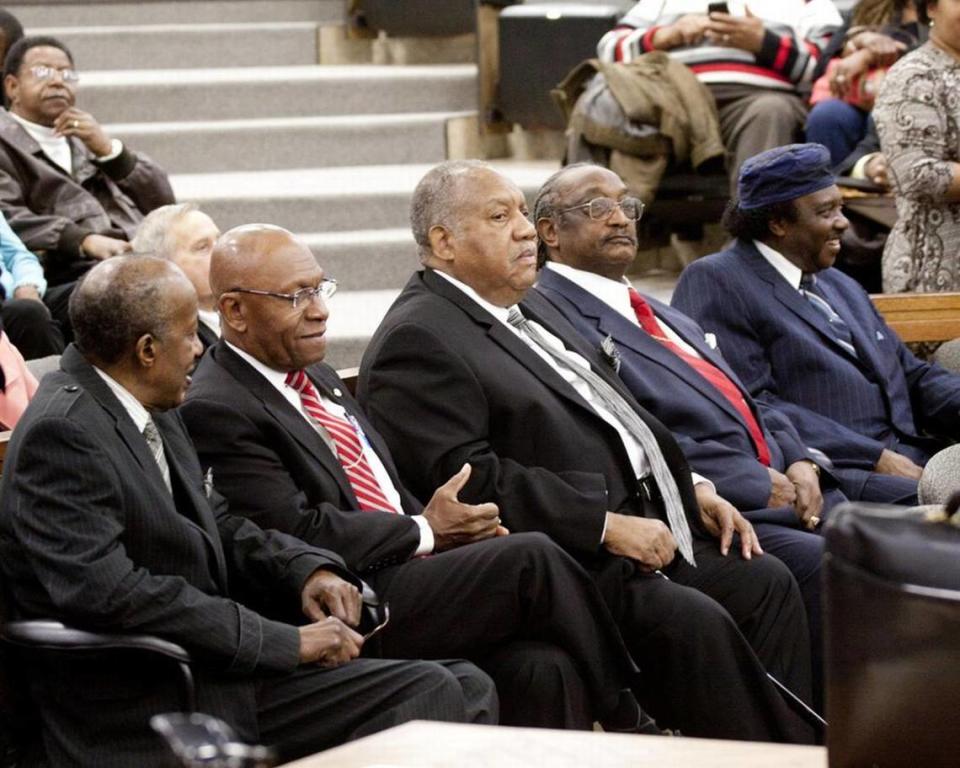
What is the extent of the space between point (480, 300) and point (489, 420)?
0.27 metres

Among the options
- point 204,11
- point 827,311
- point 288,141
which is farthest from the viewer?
point 204,11

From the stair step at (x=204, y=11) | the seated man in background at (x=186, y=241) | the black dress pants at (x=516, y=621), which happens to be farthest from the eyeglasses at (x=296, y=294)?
the stair step at (x=204, y=11)

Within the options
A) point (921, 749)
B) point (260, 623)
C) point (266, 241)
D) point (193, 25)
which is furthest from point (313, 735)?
point (193, 25)

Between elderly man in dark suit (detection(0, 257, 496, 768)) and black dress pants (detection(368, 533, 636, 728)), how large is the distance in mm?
147

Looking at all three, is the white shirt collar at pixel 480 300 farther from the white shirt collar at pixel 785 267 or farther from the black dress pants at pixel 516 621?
the white shirt collar at pixel 785 267

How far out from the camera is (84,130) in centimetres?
529

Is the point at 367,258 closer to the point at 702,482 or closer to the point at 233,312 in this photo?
the point at 702,482

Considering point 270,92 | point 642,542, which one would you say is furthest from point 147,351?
point 270,92

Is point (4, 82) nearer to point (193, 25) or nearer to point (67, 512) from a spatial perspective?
point (193, 25)

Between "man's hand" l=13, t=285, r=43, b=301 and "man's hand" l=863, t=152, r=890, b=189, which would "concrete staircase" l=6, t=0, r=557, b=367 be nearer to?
"man's hand" l=13, t=285, r=43, b=301

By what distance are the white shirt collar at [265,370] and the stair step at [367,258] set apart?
2847 millimetres

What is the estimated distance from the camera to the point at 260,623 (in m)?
2.69

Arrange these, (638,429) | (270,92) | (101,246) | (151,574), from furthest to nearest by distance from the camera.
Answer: (270,92), (101,246), (638,429), (151,574)

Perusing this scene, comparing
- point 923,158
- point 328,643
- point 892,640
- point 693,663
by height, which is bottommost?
point 693,663
